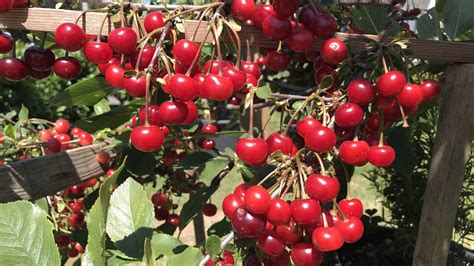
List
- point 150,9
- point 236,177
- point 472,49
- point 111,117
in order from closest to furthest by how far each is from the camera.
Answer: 1. point 150,9
2. point 472,49
3. point 111,117
4. point 236,177

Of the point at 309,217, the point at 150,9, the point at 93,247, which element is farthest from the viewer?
the point at 150,9

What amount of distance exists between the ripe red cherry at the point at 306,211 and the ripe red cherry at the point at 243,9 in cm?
31

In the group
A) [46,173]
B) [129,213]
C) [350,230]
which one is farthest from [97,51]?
[46,173]

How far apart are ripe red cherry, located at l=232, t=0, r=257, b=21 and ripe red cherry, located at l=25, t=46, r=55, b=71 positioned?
1.14 ft

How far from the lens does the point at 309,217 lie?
653 mm

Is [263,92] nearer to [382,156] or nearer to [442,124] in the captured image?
[382,156]

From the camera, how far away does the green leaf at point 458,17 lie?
38.0 inches

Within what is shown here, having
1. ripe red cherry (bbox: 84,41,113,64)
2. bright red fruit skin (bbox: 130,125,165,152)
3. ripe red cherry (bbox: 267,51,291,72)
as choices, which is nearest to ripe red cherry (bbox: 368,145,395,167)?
ripe red cherry (bbox: 267,51,291,72)

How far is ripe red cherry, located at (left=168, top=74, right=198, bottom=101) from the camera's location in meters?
0.68

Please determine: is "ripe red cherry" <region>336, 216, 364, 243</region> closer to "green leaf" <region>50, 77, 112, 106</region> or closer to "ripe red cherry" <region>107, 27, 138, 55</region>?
"ripe red cherry" <region>107, 27, 138, 55</region>

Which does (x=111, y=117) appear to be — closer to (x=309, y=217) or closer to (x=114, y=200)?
(x=114, y=200)

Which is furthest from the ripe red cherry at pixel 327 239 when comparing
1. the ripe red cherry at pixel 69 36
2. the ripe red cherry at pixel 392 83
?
the ripe red cherry at pixel 69 36

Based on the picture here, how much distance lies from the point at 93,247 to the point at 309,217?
0.93ft

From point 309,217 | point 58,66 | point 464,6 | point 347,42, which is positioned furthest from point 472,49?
point 58,66
